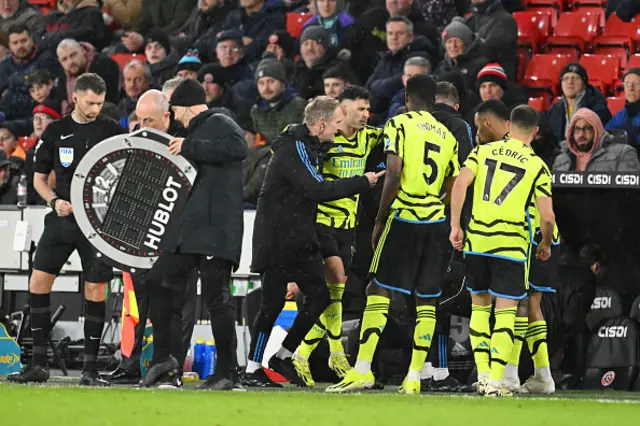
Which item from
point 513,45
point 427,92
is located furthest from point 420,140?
point 513,45

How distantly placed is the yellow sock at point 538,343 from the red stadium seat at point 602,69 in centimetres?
562

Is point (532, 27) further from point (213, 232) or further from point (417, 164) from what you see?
point (213, 232)

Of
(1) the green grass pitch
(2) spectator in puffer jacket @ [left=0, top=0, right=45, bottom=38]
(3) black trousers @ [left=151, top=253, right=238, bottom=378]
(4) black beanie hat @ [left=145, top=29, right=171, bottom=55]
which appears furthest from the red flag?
(2) spectator in puffer jacket @ [left=0, top=0, right=45, bottom=38]

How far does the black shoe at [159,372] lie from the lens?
9047 millimetres

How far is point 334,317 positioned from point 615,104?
18.5ft

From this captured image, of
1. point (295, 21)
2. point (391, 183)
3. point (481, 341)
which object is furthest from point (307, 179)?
point (295, 21)

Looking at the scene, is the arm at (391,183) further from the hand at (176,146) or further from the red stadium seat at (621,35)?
the red stadium seat at (621,35)

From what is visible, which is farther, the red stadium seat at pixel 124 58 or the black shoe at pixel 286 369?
the red stadium seat at pixel 124 58

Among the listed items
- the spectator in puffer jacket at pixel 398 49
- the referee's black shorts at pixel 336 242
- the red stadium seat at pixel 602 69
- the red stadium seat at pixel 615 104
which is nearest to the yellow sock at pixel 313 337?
the referee's black shorts at pixel 336 242

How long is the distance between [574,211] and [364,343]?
11.2 feet

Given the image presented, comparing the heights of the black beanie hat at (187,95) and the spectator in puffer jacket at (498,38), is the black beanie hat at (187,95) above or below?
below

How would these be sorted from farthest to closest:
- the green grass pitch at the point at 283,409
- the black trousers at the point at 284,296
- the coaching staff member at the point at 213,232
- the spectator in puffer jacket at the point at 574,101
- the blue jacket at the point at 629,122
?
the spectator in puffer jacket at the point at 574,101 → the blue jacket at the point at 629,122 → the black trousers at the point at 284,296 → the coaching staff member at the point at 213,232 → the green grass pitch at the point at 283,409

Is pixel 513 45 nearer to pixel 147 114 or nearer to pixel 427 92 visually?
pixel 427 92

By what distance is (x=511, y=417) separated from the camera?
23.2 ft
